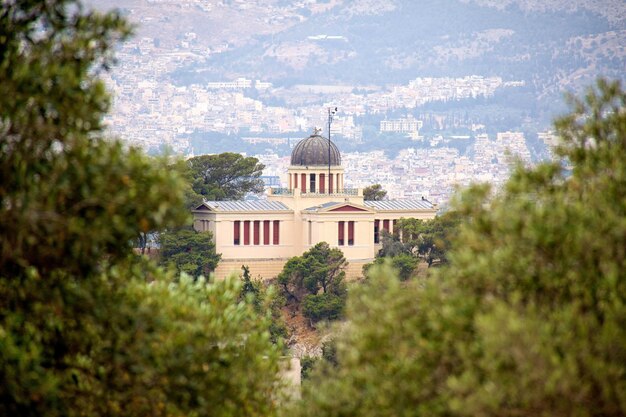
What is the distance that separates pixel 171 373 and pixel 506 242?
4.62 metres

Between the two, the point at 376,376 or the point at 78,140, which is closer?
the point at 78,140

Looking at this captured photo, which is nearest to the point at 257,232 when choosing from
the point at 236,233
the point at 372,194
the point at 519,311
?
the point at 236,233

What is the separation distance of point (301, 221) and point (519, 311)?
55390 millimetres

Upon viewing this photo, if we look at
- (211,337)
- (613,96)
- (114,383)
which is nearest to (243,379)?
(211,337)

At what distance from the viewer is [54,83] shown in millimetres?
19141

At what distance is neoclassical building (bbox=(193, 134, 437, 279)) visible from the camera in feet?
236

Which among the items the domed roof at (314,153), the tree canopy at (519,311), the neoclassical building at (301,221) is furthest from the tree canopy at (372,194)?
the tree canopy at (519,311)

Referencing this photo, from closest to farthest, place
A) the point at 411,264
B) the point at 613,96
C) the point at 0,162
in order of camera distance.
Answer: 1. the point at 0,162
2. the point at 613,96
3. the point at 411,264

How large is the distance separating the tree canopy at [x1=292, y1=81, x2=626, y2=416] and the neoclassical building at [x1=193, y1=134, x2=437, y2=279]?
162 ft

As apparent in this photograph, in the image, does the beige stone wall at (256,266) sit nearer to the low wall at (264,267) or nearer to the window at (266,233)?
the low wall at (264,267)

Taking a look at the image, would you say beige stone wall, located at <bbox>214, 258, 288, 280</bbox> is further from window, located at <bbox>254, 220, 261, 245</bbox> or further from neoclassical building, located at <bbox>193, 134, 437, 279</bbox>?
window, located at <bbox>254, 220, 261, 245</bbox>

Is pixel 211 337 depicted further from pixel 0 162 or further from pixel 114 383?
pixel 0 162

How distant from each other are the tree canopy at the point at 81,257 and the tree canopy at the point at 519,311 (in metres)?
2.06

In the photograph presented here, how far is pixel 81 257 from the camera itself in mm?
18500
